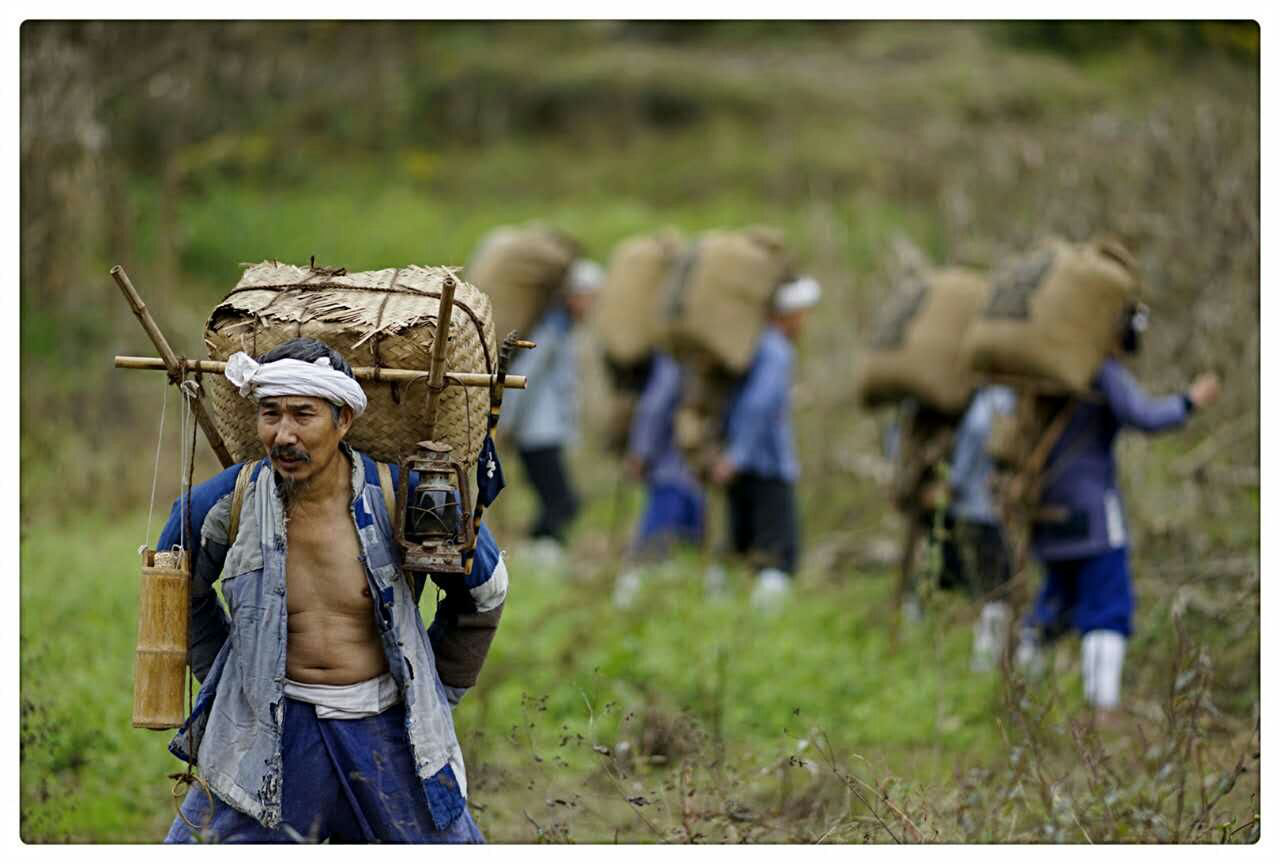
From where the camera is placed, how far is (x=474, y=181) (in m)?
21.2

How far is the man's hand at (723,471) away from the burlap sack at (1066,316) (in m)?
2.42

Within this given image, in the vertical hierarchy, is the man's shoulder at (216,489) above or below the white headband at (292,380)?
below

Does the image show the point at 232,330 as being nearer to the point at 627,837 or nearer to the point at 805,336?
the point at 627,837

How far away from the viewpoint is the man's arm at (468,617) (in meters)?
3.75

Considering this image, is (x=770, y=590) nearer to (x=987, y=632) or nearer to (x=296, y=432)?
(x=987, y=632)

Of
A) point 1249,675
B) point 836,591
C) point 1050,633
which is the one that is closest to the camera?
point 1249,675

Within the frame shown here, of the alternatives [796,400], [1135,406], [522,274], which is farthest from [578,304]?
[1135,406]

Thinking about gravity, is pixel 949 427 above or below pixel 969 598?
above

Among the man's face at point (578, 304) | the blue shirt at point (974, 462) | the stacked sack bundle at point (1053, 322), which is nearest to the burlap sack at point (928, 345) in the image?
the blue shirt at point (974, 462)

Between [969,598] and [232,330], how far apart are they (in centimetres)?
480

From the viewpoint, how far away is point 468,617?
12.6ft

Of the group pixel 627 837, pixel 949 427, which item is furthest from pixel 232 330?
pixel 949 427

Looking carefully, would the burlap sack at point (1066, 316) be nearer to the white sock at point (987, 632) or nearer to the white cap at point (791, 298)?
the white sock at point (987, 632)

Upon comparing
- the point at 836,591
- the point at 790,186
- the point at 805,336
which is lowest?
the point at 836,591
